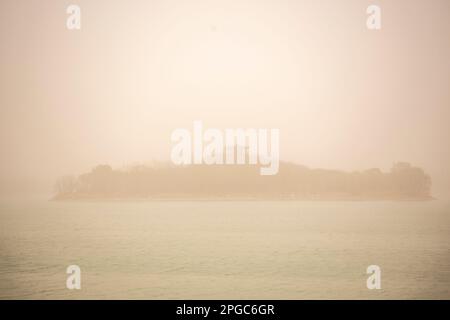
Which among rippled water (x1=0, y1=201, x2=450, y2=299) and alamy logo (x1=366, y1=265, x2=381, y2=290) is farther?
alamy logo (x1=366, y1=265, x2=381, y2=290)

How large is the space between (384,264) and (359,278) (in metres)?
7.79

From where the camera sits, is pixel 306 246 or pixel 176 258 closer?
pixel 176 258

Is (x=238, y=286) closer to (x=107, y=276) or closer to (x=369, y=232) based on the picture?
(x=107, y=276)

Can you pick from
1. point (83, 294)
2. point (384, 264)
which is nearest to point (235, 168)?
point (384, 264)

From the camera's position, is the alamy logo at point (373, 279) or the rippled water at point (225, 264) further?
the alamy logo at point (373, 279)

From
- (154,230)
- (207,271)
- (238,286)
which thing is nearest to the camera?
(238,286)

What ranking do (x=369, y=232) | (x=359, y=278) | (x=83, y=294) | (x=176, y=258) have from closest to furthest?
(x=83, y=294)
(x=359, y=278)
(x=176, y=258)
(x=369, y=232)

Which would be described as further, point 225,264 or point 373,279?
point 225,264

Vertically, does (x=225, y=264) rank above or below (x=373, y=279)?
below

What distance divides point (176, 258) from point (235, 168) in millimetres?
123109
